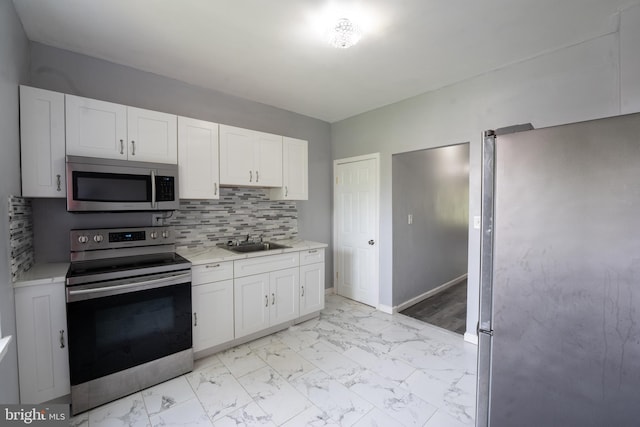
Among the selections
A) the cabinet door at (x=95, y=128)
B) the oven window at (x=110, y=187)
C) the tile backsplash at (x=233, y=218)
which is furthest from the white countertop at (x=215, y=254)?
the cabinet door at (x=95, y=128)

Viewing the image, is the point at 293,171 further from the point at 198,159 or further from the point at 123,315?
the point at 123,315

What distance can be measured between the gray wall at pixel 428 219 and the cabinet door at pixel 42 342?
10.4 feet

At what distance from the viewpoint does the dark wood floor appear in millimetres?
3201

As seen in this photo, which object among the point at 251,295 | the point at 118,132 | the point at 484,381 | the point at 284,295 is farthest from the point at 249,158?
the point at 484,381

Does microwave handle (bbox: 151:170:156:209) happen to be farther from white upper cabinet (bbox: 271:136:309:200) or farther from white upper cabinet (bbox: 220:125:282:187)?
white upper cabinet (bbox: 271:136:309:200)

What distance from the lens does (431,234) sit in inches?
160

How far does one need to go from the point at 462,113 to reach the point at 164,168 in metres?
2.94

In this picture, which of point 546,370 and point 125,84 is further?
point 125,84

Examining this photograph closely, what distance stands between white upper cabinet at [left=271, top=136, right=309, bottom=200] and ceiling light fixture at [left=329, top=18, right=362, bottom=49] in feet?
4.73

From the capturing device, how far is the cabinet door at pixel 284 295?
286cm

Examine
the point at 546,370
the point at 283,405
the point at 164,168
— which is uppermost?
the point at 164,168

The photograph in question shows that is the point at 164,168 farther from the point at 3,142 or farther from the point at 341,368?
the point at 341,368

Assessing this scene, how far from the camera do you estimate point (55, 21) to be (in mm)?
1895

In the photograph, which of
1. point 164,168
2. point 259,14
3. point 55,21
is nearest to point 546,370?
point 259,14
